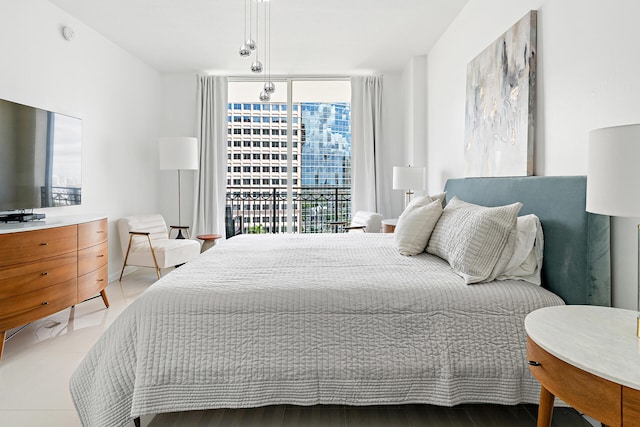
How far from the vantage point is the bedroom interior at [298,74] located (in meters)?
1.79

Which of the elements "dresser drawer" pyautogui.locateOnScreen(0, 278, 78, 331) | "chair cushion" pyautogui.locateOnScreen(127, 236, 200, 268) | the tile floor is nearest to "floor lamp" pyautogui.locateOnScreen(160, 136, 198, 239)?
"chair cushion" pyautogui.locateOnScreen(127, 236, 200, 268)

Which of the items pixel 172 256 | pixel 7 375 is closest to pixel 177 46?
pixel 172 256

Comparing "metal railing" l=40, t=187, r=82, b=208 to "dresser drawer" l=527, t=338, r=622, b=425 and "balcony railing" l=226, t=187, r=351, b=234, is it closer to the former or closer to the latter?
"balcony railing" l=226, t=187, r=351, b=234

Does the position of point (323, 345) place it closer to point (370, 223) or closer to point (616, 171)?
point (616, 171)

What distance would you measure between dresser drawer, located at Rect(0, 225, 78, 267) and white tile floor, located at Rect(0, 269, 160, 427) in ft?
2.05

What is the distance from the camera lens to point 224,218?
564cm

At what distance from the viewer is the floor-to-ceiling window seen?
18.9ft

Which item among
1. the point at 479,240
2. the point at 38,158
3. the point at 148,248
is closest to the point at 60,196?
the point at 38,158

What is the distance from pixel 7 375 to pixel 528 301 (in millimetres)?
2898

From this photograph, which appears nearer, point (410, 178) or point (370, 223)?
point (410, 178)

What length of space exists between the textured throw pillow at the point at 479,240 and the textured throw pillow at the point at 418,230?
0.30 m

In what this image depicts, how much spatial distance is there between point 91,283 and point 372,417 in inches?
105

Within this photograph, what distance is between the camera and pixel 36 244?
262 centimetres

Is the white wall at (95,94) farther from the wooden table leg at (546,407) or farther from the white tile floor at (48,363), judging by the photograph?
the wooden table leg at (546,407)
